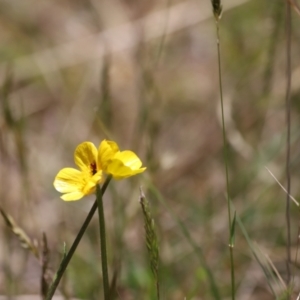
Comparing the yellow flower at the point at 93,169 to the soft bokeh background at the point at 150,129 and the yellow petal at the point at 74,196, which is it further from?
the soft bokeh background at the point at 150,129

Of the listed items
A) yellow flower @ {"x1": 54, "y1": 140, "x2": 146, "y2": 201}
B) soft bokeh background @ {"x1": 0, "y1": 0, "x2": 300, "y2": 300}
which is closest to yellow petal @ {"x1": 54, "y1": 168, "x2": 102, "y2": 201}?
yellow flower @ {"x1": 54, "y1": 140, "x2": 146, "y2": 201}

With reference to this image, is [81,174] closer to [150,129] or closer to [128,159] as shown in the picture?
[128,159]

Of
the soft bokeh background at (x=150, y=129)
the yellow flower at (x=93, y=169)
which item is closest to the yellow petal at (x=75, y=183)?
the yellow flower at (x=93, y=169)

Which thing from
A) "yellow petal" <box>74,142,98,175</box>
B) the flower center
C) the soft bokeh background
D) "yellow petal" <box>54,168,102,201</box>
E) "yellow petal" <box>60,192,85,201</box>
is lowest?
the soft bokeh background

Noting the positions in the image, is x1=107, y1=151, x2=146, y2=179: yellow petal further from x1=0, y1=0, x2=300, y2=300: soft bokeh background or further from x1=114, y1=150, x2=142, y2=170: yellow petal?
x1=0, y1=0, x2=300, y2=300: soft bokeh background

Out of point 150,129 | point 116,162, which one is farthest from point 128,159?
point 150,129

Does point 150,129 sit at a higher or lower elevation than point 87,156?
lower

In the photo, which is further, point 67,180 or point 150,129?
point 150,129

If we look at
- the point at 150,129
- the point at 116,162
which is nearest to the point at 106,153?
the point at 116,162
